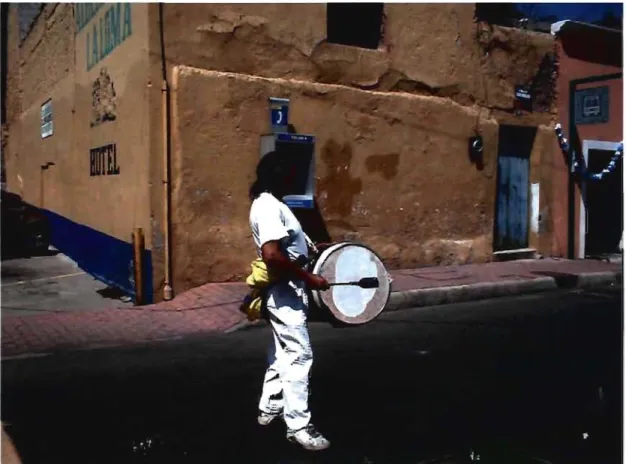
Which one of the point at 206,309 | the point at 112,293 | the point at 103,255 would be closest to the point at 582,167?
the point at 206,309

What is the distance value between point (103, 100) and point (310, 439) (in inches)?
325

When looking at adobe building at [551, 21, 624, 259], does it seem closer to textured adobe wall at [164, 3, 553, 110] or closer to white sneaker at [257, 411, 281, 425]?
textured adobe wall at [164, 3, 553, 110]

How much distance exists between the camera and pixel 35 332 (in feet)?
25.1

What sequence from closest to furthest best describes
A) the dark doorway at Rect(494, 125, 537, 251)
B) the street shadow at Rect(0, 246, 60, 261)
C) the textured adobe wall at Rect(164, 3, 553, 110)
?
the textured adobe wall at Rect(164, 3, 553, 110) < the dark doorway at Rect(494, 125, 537, 251) < the street shadow at Rect(0, 246, 60, 261)

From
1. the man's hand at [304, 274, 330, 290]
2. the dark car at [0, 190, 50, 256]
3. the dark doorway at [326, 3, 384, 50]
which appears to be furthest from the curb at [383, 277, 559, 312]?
the dark car at [0, 190, 50, 256]

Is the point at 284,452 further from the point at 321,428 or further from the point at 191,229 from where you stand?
the point at 191,229

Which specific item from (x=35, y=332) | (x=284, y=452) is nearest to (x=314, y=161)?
(x=35, y=332)

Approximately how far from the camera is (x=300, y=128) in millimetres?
10273

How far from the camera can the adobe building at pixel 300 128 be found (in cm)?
930

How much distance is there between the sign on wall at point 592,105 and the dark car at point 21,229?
10125 mm

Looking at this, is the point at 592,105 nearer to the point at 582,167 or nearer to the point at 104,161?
the point at 582,167

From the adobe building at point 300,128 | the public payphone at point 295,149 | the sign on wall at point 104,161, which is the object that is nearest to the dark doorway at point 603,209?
the adobe building at point 300,128

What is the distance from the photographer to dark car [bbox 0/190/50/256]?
45.5 ft

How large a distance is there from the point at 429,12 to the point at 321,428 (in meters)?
8.69
